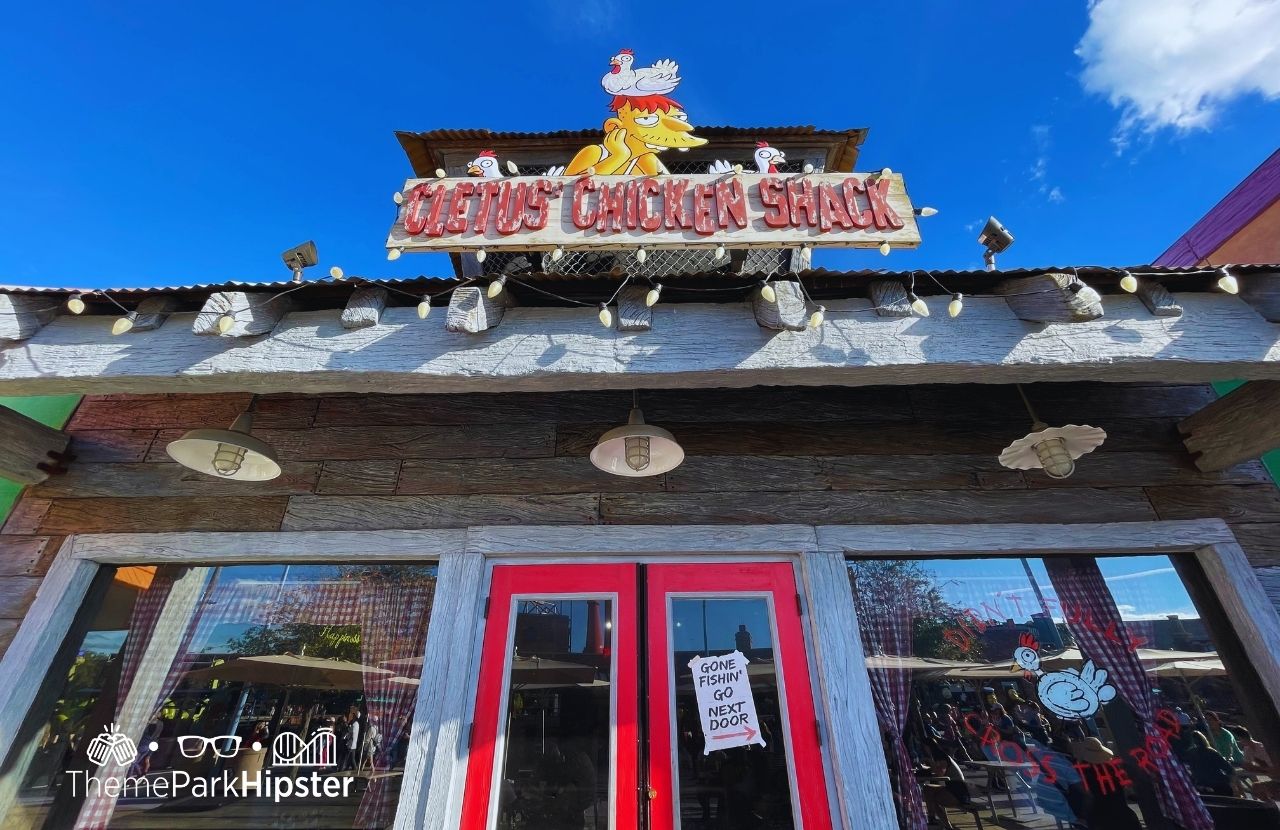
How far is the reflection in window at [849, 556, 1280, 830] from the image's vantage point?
291 centimetres

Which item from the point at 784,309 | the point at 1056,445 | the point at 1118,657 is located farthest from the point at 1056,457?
the point at 784,309

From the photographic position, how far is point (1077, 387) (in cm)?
396

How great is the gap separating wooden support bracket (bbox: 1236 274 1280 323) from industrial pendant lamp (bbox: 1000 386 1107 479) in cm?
85

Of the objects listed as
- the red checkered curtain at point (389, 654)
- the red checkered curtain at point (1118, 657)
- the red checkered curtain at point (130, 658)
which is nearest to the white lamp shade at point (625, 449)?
the red checkered curtain at point (389, 654)

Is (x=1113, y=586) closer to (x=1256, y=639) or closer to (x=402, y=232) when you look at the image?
(x=1256, y=639)

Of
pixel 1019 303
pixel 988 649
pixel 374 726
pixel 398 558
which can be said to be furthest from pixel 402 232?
pixel 988 649

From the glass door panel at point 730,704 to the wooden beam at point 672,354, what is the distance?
137 cm

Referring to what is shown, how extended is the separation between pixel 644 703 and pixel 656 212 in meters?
2.87

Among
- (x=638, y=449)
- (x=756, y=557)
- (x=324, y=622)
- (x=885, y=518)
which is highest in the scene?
(x=638, y=449)

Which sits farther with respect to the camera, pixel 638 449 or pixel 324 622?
pixel 324 622

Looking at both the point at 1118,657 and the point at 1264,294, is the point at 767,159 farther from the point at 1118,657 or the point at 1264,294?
the point at 1118,657

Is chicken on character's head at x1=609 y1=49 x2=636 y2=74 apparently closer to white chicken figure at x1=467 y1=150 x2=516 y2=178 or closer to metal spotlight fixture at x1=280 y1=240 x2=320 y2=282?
white chicken figure at x1=467 y1=150 x2=516 y2=178

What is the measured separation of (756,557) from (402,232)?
2.98 metres

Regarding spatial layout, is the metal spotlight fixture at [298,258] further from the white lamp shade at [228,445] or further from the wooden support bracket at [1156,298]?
the wooden support bracket at [1156,298]
